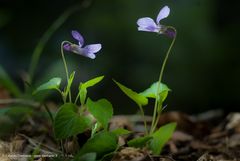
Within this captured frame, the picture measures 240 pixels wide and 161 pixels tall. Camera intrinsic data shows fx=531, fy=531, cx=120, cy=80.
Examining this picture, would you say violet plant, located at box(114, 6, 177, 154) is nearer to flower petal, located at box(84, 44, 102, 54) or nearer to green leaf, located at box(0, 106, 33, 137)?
flower petal, located at box(84, 44, 102, 54)

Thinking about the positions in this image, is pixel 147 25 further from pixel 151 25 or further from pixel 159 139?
pixel 159 139

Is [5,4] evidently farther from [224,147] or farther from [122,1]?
[224,147]

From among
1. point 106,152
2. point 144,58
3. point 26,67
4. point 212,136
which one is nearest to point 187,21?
point 144,58

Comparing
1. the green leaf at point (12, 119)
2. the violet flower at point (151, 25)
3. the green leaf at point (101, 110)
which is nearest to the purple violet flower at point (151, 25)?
the violet flower at point (151, 25)

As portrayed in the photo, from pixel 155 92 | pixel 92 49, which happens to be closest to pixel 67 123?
pixel 92 49

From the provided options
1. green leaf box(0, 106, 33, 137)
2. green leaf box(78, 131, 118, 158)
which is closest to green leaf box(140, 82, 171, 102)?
green leaf box(78, 131, 118, 158)

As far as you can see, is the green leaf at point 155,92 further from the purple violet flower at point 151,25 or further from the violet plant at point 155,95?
the purple violet flower at point 151,25
